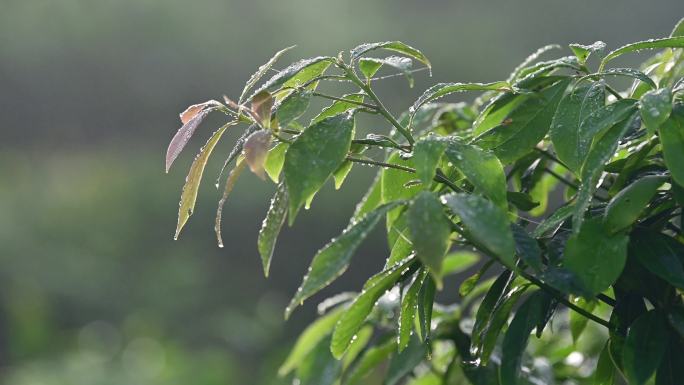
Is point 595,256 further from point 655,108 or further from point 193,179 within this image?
point 193,179

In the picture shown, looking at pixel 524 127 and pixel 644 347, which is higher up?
pixel 524 127

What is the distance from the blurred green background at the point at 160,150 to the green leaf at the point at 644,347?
3573 mm

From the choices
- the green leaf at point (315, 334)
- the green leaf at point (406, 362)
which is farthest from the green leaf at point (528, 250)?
the green leaf at point (315, 334)

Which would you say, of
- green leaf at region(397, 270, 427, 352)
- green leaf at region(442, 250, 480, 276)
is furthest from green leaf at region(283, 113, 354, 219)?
green leaf at region(442, 250, 480, 276)

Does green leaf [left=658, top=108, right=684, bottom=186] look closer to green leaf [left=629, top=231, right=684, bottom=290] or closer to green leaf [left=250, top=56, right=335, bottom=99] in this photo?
green leaf [left=629, top=231, right=684, bottom=290]

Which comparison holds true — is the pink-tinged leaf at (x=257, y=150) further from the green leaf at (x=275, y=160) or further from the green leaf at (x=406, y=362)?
the green leaf at (x=406, y=362)

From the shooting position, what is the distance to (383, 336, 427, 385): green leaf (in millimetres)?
707

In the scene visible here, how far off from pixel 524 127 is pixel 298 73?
155 millimetres

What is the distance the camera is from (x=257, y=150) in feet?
1.59

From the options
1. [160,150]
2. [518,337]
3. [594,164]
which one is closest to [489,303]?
[518,337]

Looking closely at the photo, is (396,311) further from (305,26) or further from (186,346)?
(305,26)

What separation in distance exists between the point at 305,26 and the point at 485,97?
594cm

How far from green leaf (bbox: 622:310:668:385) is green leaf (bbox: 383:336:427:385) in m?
0.20

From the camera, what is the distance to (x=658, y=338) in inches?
21.3
